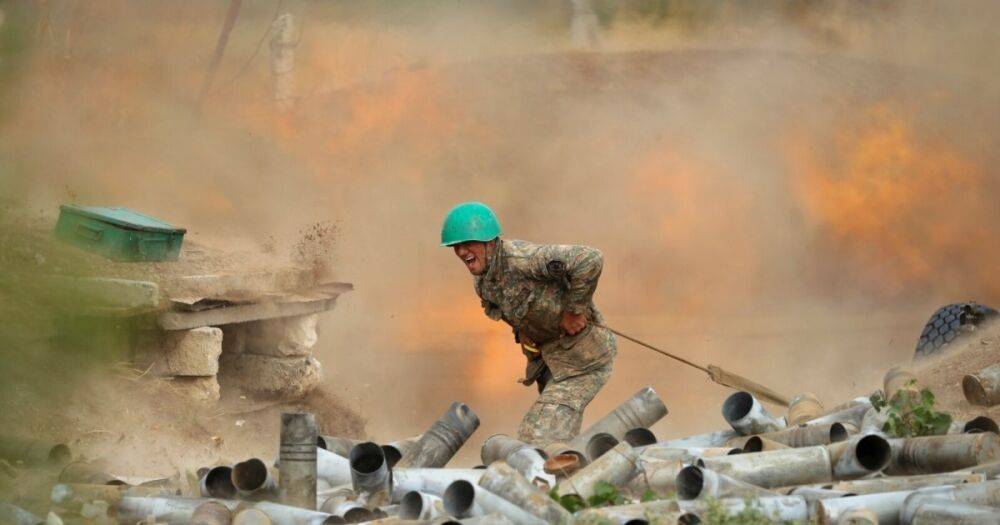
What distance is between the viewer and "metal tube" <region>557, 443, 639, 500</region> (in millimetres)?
6613

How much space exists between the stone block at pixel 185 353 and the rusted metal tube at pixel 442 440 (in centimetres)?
423

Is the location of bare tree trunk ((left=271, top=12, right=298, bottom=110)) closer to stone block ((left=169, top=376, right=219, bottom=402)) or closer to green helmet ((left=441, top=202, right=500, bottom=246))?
stone block ((left=169, top=376, right=219, bottom=402))

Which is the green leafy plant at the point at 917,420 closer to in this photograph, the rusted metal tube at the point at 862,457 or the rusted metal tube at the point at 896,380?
the rusted metal tube at the point at 862,457

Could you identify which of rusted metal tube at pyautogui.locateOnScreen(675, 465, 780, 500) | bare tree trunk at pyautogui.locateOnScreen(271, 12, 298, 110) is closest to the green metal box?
rusted metal tube at pyautogui.locateOnScreen(675, 465, 780, 500)

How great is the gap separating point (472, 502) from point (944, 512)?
2012mm

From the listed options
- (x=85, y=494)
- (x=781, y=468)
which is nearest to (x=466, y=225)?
(x=781, y=468)

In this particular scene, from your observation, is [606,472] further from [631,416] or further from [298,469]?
[631,416]

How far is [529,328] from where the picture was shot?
905cm

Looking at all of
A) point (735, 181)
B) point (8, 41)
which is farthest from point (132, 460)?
point (735, 181)

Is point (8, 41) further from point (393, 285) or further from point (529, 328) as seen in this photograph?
point (393, 285)

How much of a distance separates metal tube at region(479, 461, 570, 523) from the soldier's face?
102 inches

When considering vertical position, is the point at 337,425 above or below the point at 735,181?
below

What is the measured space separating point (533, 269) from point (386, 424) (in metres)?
7.85

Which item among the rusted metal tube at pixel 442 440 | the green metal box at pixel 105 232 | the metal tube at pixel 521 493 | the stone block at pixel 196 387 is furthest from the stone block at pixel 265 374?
the metal tube at pixel 521 493
